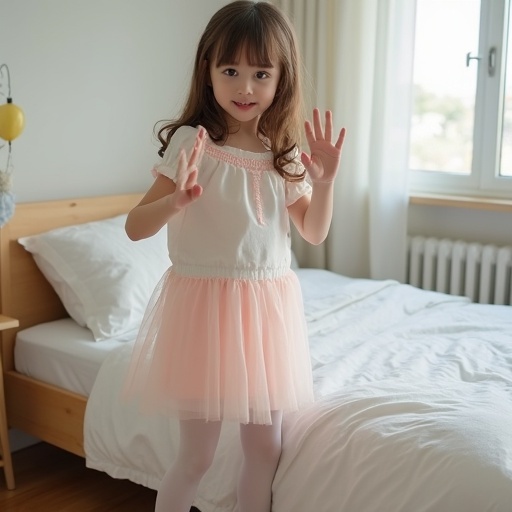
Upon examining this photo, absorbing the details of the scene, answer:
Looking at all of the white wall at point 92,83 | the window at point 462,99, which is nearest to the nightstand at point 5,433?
the white wall at point 92,83

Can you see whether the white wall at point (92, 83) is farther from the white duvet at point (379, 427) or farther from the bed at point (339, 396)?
the white duvet at point (379, 427)

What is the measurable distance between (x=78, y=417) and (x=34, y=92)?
1109 millimetres

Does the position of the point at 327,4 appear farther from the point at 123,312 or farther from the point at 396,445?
the point at 396,445

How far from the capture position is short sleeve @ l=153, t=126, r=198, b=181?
1537 millimetres

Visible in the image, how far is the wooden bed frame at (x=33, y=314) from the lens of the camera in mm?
2236

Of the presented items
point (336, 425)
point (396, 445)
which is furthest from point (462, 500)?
point (336, 425)

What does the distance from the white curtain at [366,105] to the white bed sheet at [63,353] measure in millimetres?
1260

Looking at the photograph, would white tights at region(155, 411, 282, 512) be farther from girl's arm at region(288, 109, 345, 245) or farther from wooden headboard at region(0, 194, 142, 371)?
wooden headboard at region(0, 194, 142, 371)

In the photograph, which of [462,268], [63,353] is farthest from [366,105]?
[63,353]

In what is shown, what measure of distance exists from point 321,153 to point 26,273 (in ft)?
4.28

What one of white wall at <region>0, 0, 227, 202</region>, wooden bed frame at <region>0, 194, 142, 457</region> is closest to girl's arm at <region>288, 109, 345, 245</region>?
wooden bed frame at <region>0, 194, 142, 457</region>

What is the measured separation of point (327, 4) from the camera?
3.16 meters

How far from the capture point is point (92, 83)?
2742 millimetres

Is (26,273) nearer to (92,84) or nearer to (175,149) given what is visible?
(92,84)
